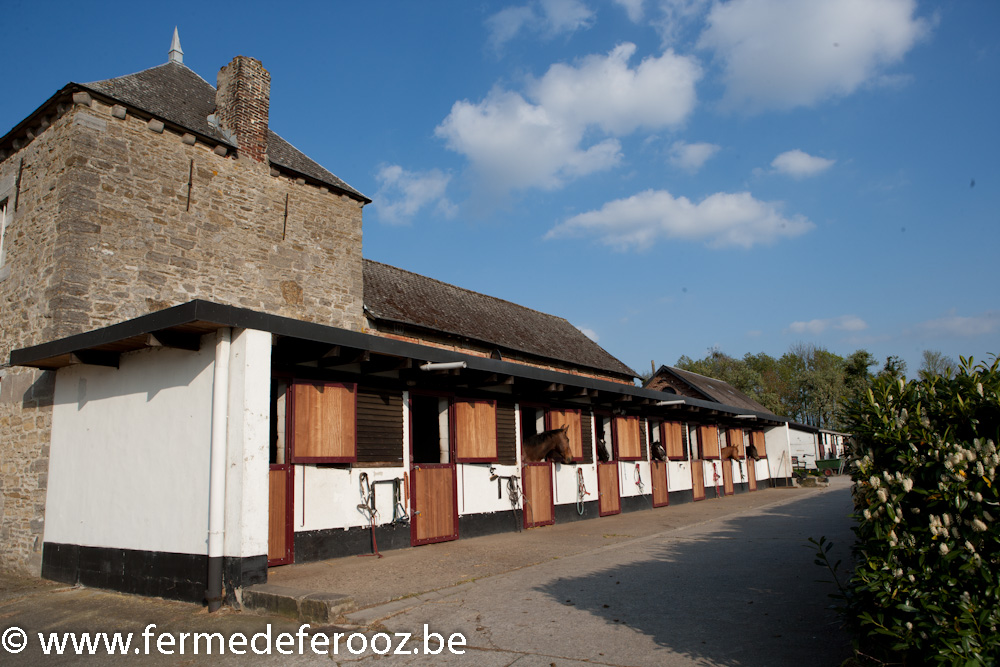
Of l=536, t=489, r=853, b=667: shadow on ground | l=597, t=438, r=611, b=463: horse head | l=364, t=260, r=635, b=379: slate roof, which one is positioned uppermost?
l=364, t=260, r=635, b=379: slate roof

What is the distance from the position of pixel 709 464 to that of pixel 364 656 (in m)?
16.9

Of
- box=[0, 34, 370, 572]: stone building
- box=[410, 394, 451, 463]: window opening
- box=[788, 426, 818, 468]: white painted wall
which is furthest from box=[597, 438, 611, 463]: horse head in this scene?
box=[788, 426, 818, 468]: white painted wall

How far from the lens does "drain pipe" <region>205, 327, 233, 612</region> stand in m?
5.99

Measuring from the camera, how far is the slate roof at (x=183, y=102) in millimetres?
11766

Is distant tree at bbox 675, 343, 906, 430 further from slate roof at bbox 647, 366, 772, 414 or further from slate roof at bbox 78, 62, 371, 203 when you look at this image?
slate roof at bbox 78, 62, 371, 203

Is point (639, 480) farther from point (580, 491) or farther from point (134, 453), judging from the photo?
point (134, 453)

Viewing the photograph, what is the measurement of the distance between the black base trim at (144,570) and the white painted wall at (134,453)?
0.33ft

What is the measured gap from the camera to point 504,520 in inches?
432

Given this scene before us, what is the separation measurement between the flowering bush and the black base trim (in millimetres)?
5025

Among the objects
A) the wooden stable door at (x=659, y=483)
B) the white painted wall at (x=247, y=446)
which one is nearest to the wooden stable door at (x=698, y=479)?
the wooden stable door at (x=659, y=483)

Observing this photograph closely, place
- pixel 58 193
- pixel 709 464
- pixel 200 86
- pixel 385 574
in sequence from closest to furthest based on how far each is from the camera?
pixel 385 574
pixel 58 193
pixel 200 86
pixel 709 464

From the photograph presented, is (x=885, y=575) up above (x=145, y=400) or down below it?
below

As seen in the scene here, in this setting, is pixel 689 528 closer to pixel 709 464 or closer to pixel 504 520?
pixel 504 520

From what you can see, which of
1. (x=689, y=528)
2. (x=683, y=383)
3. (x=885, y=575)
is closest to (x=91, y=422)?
(x=885, y=575)
